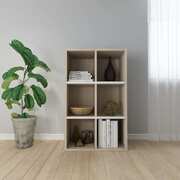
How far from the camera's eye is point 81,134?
7.91ft

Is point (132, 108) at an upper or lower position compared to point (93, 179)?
upper

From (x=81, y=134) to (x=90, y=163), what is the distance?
26.9 inches

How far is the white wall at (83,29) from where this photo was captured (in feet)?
8.34

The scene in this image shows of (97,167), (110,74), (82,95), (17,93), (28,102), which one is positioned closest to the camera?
(97,167)

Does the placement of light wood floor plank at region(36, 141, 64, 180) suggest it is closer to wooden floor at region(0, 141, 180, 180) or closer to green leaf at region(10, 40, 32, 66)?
wooden floor at region(0, 141, 180, 180)

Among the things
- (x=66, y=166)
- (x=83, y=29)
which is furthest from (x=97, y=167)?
(x=83, y=29)

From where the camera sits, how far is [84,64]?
99.5 inches

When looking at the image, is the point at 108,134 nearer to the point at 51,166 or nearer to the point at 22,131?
the point at 51,166

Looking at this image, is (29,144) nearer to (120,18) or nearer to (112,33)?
(112,33)

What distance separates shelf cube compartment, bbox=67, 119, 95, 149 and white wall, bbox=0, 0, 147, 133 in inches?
15.1

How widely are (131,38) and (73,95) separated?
96 cm

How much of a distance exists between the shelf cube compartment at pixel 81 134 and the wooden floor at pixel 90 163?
13cm

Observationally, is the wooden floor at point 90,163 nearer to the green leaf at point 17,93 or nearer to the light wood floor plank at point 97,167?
the light wood floor plank at point 97,167

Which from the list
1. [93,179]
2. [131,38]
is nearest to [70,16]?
[131,38]
